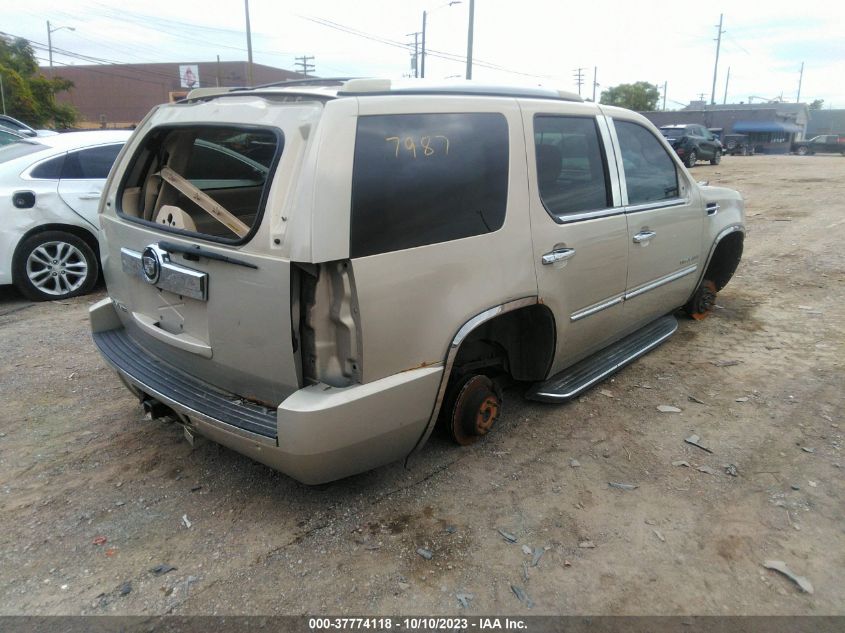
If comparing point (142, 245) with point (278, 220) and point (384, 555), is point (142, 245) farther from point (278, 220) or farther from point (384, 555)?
point (384, 555)

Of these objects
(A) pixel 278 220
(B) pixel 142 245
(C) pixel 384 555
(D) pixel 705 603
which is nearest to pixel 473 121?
(A) pixel 278 220

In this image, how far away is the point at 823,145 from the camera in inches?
1673

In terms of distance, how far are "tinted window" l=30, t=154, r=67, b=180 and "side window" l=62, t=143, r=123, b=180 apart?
0.04 metres

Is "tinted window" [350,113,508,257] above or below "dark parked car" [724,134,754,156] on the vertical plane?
below

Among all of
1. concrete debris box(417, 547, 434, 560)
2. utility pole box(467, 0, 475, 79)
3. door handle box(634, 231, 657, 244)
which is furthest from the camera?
utility pole box(467, 0, 475, 79)

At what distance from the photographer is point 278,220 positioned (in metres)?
2.48

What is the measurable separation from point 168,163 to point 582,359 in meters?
2.78

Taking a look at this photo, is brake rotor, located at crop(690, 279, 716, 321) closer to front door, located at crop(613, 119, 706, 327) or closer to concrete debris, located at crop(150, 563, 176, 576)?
front door, located at crop(613, 119, 706, 327)

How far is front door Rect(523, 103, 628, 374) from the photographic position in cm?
339

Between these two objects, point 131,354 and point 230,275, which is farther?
point 131,354

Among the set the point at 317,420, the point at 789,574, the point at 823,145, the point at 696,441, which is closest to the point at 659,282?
the point at 696,441

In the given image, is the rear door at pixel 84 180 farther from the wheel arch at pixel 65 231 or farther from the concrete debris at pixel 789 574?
the concrete debris at pixel 789 574

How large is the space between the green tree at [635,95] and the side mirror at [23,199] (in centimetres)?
8057

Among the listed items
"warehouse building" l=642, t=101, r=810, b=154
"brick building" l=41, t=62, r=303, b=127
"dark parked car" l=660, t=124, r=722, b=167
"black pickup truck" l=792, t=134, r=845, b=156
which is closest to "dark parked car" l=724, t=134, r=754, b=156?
"warehouse building" l=642, t=101, r=810, b=154
